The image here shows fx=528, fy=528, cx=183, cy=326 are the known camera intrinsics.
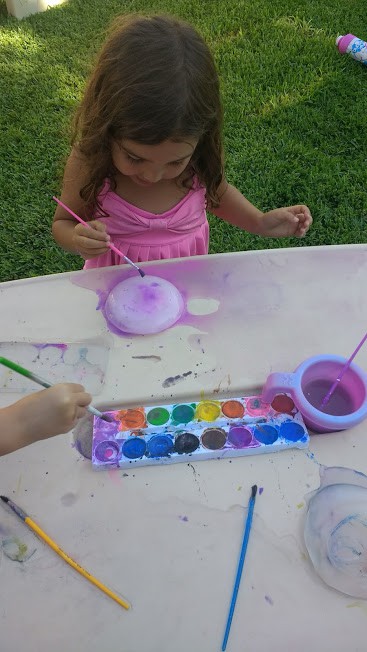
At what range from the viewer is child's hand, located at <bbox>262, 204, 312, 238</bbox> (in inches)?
37.6

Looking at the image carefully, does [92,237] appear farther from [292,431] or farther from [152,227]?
[292,431]

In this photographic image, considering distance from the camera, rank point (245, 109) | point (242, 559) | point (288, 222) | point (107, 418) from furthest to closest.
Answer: point (245, 109) < point (288, 222) < point (107, 418) < point (242, 559)

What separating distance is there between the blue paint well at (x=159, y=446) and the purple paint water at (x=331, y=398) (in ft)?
A: 0.67

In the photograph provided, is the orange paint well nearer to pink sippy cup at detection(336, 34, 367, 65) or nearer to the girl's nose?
the girl's nose

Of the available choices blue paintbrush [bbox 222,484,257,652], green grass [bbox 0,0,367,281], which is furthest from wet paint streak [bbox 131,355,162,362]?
green grass [bbox 0,0,367,281]

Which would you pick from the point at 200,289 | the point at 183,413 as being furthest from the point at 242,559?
the point at 200,289

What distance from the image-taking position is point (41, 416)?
640mm

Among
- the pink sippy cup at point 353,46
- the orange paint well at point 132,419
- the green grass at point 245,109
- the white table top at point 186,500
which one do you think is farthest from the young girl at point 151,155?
the pink sippy cup at point 353,46

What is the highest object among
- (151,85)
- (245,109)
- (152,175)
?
(151,85)

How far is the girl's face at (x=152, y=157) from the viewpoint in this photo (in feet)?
2.60

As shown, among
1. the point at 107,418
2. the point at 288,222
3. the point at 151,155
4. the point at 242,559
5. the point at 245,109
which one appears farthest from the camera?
the point at 245,109

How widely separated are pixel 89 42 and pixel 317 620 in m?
2.31

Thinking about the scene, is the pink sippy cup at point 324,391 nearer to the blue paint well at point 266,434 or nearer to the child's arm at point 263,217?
the blue paint well at point 266,434

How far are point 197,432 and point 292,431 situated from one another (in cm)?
12
